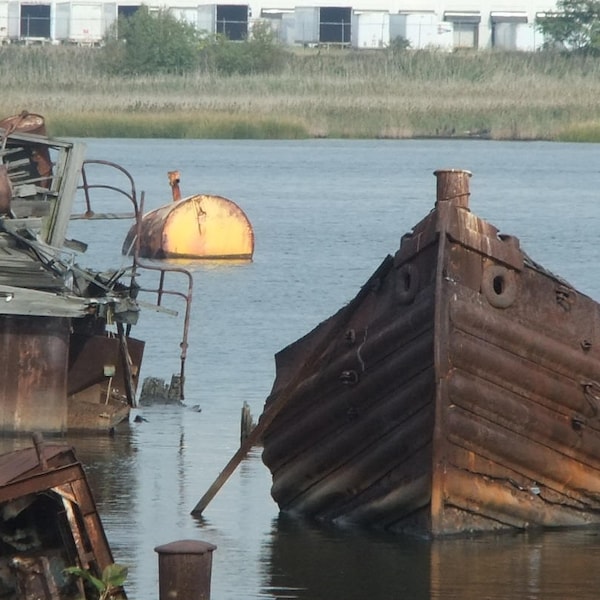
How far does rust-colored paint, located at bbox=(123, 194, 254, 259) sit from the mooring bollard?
Answer: 22520mm

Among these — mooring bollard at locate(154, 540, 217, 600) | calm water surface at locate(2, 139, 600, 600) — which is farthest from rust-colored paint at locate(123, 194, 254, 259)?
mooring bollard at locate(154, 540, 217, 600)

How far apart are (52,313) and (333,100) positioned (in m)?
57.1

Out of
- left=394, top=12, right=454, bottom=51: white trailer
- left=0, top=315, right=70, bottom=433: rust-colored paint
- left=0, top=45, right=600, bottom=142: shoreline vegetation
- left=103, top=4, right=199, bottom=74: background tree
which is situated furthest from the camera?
left=394, top=12, right=454, bottom=51: white trailer

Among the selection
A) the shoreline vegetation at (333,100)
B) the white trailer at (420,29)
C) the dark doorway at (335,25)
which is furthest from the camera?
the dark doorway at (335,25)

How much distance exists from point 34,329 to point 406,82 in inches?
2416

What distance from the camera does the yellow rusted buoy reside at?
104 ft

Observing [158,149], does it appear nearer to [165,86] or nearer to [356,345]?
[165,86]

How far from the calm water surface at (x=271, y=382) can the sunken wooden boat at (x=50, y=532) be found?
116 cm

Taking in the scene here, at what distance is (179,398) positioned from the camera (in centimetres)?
1738

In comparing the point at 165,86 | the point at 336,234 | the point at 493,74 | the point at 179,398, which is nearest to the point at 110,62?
the point at 165,86

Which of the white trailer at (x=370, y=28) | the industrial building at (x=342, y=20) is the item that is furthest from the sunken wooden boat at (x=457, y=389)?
the white trailer at (x=370, y=28)

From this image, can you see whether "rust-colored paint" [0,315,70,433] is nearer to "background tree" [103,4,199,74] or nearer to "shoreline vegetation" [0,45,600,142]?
"shoreline vegetation" [0,45,600,142]

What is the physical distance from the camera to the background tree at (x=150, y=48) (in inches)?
3337

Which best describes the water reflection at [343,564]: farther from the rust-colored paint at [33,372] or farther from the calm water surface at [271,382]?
the rust-colored paint at [33,372]
